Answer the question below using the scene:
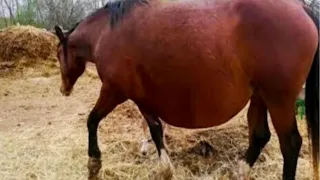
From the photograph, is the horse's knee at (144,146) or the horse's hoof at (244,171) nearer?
the horse's hoof at (244,171)

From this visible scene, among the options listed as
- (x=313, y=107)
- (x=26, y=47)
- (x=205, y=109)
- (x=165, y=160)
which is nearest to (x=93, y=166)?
(x=165, y=160)

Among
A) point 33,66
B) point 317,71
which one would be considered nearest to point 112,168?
point 317,71

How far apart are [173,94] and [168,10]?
53 cm

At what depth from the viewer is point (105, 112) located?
10.3ft

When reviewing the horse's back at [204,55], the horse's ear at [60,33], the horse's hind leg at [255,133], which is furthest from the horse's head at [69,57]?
the horse's hind leg at [255,133]

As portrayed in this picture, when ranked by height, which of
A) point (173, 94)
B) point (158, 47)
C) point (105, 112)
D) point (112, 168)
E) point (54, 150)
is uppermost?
point (158, 47)

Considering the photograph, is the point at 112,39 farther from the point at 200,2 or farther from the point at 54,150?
the point at 54,150

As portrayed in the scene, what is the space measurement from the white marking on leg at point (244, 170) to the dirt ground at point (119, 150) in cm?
11

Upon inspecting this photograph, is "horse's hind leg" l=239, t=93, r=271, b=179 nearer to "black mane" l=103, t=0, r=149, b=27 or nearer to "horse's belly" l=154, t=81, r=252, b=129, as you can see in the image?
"horse's belly" l=154, t=81, r=252, b=129

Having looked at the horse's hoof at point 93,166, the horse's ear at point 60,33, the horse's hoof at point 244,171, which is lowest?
the horse's hoof at point 93,166

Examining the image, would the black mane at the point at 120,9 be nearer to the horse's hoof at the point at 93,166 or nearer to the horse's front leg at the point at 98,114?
the horse's front leg at the point at 98,114

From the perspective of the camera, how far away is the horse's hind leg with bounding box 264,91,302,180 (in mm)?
2533

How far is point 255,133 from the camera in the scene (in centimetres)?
316

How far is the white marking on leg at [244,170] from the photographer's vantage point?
125 inches
